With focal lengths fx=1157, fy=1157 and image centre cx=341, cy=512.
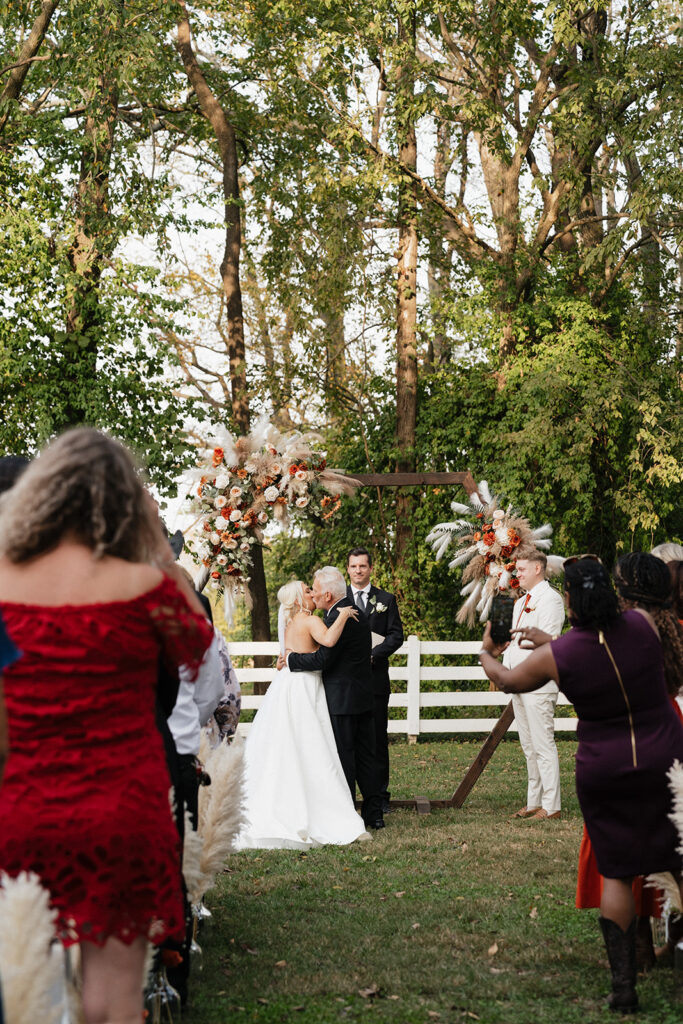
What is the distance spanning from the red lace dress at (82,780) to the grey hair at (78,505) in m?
0.17

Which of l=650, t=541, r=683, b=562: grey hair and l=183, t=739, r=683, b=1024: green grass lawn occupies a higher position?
l=650, t=541, r=683, b=562: grey hair

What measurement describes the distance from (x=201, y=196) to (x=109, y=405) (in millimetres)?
5062

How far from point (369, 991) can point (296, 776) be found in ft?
12.5

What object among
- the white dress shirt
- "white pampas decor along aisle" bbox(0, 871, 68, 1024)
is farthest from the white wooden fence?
"white pampas decor along aisle" bbox(0, 871, 68, 1024)

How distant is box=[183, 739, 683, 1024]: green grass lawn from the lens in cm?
526

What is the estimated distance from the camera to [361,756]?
978 centimetres

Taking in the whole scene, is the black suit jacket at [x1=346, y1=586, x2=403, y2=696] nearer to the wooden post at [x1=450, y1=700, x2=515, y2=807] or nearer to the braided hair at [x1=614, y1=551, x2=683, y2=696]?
the wooden post at [x1=450, y1=700, x2=515, y2=807]

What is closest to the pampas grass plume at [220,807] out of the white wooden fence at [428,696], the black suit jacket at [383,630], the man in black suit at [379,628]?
the man in black suit at [379,628]

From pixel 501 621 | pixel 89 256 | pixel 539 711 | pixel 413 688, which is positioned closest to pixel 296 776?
pixel 539 711

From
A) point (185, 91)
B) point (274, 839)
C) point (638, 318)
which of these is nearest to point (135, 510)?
point (274, 839)

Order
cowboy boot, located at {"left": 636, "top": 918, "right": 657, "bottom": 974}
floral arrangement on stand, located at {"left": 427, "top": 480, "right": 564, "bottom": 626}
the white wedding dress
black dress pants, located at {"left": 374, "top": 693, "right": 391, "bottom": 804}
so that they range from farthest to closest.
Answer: black dress pants, located at {"left": 374, "top": 693, "right": 391, "bottom": 804}, floral arrangement on stand, located at {"left": 427, "top": 480, "right": 564, "bottom": 626}, the white wedding dress, cowboy boot, located at {"left": 636, "top": 918, "right": 657, "bottom": 974}

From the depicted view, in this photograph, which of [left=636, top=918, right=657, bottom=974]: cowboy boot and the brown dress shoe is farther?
the brown dress shoe

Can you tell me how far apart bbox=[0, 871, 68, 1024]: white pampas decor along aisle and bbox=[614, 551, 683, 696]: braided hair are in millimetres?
3603

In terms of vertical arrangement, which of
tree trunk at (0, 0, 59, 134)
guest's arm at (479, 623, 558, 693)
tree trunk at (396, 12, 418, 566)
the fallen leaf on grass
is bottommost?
the fallen leaf on grass
